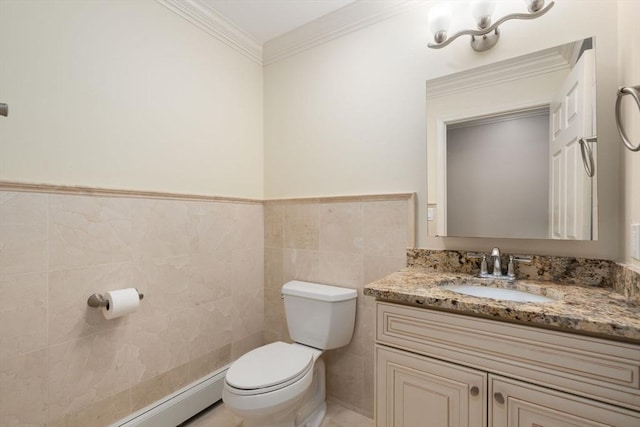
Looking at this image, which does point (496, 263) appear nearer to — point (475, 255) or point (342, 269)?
point (475, 255)

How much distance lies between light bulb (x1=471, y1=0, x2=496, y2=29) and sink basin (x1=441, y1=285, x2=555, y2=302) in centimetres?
118

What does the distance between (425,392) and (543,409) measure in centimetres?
34

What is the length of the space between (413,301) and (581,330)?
1.47ft

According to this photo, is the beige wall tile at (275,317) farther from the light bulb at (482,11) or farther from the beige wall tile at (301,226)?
the light bulb at (482,11)

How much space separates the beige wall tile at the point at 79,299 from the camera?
1.15 m

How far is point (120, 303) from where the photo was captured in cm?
124

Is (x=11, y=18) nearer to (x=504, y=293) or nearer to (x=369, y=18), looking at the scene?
(x=369, y=18)

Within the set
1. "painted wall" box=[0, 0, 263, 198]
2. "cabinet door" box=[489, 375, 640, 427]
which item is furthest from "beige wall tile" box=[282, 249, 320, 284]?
"cabinet door" box=[489, 375, 640, 427]

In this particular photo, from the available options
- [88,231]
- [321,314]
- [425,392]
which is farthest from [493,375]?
[88,231]

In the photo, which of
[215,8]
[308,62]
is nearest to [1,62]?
[215,8]

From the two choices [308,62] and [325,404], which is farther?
[308,62]

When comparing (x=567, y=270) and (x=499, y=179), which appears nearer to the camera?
(x=567, y=270)

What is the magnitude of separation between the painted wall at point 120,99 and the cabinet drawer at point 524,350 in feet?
4.40

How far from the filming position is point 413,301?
102 centimetres
